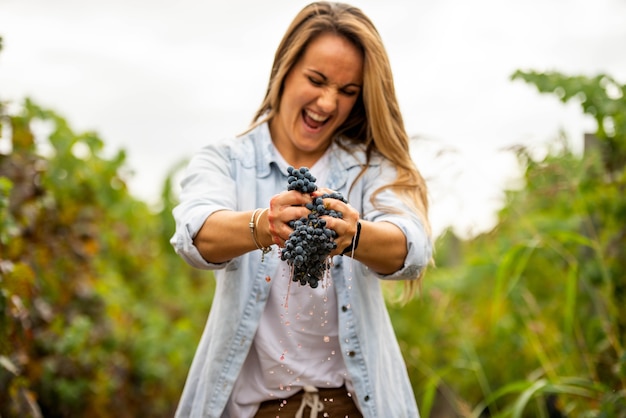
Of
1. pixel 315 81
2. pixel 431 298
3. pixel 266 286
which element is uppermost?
pixel 315 81

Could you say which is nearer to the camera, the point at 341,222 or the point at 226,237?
the point at 341,222

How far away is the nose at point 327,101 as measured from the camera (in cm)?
239

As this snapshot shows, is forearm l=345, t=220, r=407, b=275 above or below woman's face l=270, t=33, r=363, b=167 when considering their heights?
below

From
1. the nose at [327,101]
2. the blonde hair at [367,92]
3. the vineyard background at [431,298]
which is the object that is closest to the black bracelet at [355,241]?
the blonde hair at [367,92]

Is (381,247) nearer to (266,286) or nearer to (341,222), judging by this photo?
(341,222)

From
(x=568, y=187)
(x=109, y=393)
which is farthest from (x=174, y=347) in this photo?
(x=568, y=187)

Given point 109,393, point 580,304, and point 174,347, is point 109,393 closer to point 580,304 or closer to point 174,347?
point 174,347

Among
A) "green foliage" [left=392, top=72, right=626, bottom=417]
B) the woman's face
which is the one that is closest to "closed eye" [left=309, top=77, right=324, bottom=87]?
the woman's face

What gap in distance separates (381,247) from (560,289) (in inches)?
107

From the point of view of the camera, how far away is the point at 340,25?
8.06 feet

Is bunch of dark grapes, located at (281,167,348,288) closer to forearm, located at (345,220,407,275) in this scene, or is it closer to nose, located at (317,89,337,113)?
forearm, located at (345,220,407,275)

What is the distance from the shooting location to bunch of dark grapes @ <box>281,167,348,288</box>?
Answer: 1846 millimetres

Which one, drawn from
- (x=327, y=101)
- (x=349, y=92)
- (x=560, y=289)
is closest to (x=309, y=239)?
(x=327, y=101)

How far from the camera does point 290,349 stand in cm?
230
